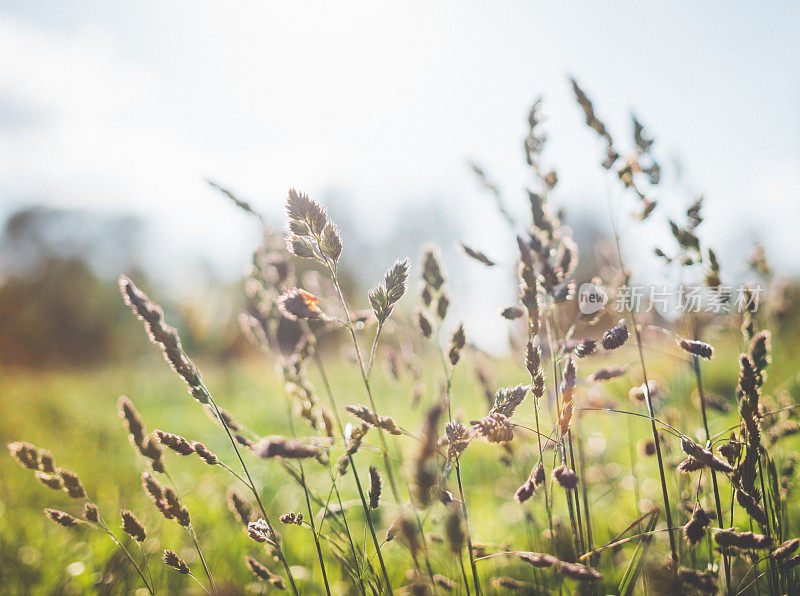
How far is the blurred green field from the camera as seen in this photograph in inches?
68.0

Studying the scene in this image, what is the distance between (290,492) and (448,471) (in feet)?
7.98

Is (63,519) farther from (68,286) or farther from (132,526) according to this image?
(68,286)

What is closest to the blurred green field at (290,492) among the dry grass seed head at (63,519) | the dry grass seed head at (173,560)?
the dry grass seed head at (173,560)

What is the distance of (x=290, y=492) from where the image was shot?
3.14m

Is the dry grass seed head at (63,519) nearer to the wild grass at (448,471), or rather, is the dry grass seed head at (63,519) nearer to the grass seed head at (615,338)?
the wild grass at (448,471)

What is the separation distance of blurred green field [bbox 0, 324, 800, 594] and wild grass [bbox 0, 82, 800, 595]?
18mm

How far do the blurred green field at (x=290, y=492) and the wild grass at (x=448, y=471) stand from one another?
2 cm

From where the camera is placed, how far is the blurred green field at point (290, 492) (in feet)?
5.66

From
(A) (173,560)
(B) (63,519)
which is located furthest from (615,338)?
(B) (63,519)

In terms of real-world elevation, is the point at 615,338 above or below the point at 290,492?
above

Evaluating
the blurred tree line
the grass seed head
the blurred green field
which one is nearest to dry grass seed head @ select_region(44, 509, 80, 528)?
the blurred green field

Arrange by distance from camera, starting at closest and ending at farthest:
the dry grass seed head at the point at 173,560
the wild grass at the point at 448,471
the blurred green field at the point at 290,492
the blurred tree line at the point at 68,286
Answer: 1. the wild grass at the point at 448,471
2. the dry grass seed head at the point at 173,560
3. the blurred green field at the point at 290,492
4. the blurred tree line at the point at 68,286

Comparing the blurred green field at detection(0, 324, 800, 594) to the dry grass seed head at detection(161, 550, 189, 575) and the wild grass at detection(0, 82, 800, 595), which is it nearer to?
the wild grass at detection(0, 82, 800, 595)

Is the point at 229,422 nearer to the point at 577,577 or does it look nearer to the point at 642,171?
the point at 577,577
